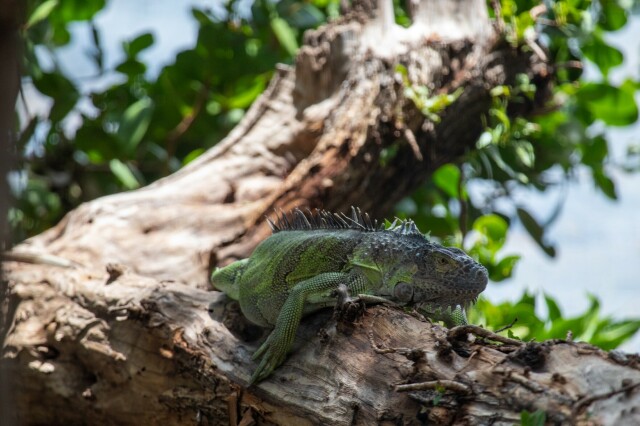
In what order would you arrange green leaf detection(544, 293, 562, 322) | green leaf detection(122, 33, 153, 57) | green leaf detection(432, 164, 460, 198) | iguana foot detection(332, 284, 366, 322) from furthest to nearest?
green leaf detection(122, 33, 153, 57)
green leaf detection(432, 164, 460, 198)
green leaf detection(544, 293, 562, 322)
iguana foot detection(332, 284, 366, 322)

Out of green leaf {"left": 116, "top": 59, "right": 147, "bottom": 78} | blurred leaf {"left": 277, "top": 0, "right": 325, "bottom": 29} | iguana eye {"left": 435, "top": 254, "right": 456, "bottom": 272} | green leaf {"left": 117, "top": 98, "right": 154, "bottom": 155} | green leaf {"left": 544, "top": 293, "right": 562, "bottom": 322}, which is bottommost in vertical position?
green leaf {"left": 544, "top": 293, "right": 562, "bottom": 322}

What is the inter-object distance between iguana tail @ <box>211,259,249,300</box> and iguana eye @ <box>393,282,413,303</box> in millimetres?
1081

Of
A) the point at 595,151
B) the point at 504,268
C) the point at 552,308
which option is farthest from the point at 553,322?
the point at 595,151

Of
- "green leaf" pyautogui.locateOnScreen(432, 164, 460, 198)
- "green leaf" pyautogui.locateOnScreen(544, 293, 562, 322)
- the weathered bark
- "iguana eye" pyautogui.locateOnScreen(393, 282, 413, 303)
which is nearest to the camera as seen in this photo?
the weathered bark

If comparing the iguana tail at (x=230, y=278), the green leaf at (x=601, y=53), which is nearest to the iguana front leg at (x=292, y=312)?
the iguana tail at (x=230, y=278)

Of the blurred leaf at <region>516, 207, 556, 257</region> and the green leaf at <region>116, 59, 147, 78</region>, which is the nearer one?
the blurred leaf at <region>516, 207, 556, 257</region>

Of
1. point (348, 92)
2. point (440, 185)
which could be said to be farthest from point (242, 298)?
point (440, 185)

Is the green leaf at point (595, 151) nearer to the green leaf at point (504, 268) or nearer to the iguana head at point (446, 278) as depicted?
the green leaf at point (504, 268)

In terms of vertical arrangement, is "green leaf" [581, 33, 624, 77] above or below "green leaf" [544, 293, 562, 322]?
above

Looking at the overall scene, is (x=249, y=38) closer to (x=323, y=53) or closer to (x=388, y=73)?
(x=323, y=53)

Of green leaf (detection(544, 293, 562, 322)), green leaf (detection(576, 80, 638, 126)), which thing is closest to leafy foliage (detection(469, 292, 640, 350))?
green leaf (detection(544, 293, 562, 322))

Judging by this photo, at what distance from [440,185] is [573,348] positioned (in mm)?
4042

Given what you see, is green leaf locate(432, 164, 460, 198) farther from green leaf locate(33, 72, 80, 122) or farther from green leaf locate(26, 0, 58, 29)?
green leaf locate(26, 0, 58, 29)

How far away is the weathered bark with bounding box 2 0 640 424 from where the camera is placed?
281cm
